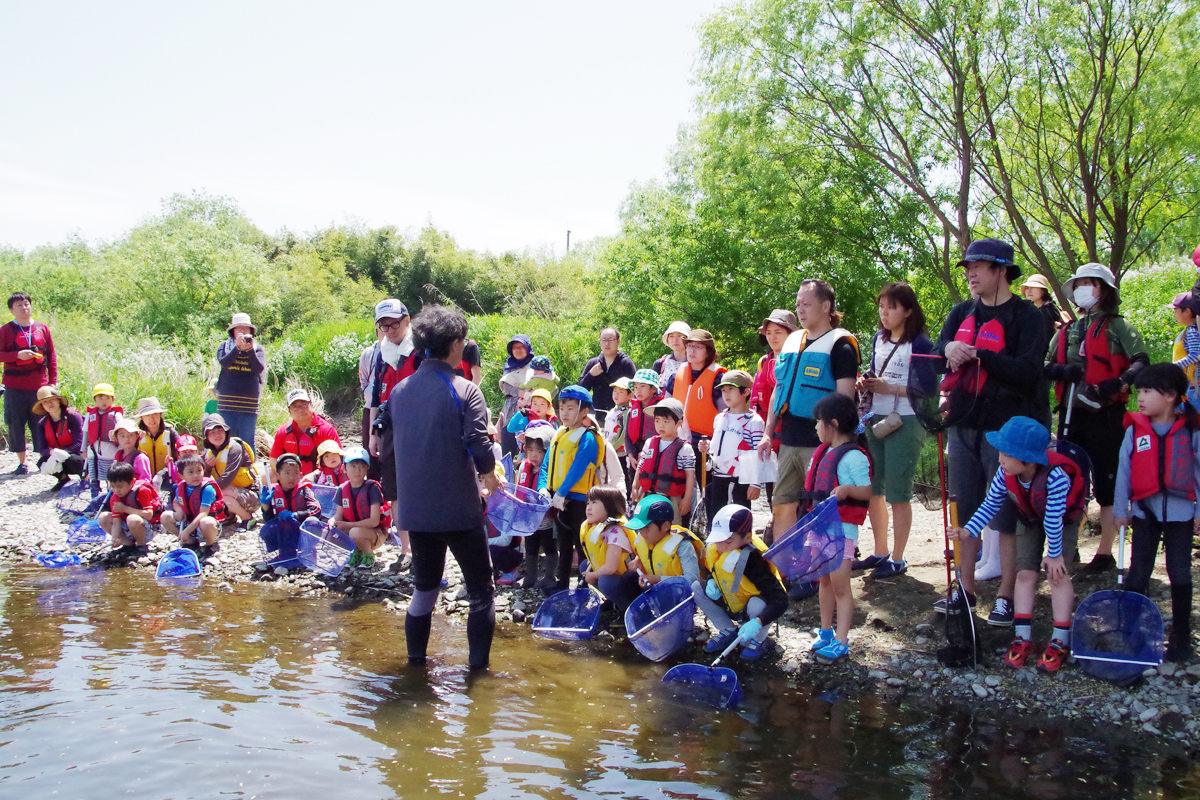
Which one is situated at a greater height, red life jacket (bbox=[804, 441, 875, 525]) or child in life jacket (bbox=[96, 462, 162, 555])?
red life jacket (bbox=[804, 441, 875, 525])

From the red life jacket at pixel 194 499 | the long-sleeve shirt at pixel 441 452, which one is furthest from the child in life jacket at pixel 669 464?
the red life jacket at pixel 194 499

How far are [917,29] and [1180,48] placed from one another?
3024 millimetres

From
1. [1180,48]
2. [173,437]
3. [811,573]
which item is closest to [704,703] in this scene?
[811,573]

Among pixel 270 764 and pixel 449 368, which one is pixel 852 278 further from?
pixel 270 764

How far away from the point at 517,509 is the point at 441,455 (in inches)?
57.2

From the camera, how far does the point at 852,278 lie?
42.3 feet

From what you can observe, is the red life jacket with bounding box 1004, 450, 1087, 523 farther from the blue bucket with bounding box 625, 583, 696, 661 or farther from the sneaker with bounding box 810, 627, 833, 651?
the blue bucket with bounding box 625, 583, 696, 661

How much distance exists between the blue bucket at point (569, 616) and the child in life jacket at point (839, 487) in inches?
60.7

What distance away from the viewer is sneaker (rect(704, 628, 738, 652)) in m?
5.30

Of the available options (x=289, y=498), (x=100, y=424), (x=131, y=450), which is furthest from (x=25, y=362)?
(x=289, y=498)

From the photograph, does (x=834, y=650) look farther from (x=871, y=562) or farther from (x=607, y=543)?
(x=607, y=543)

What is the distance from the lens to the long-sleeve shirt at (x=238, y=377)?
397 inches

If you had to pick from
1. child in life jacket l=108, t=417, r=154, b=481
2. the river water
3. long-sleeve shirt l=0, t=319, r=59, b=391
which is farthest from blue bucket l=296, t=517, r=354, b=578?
long-sleeve shirt l=0, t=319, r=59, b=391

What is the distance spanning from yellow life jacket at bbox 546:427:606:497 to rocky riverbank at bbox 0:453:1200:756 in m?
0.95
